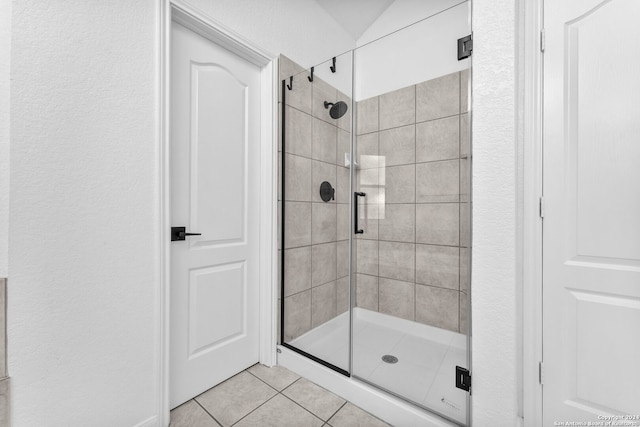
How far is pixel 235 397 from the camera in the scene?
1604 mm

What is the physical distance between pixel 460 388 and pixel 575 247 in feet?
2.55

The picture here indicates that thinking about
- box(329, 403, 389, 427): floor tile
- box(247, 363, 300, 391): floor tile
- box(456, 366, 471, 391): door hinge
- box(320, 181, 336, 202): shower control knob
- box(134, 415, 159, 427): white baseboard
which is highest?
box(320, 181, 336, 202): shower control knob

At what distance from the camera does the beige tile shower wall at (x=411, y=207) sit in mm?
1812

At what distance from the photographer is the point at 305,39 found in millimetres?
2227

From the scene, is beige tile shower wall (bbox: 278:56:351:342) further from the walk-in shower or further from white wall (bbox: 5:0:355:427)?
white wall (bbox: 5:0:355:427)

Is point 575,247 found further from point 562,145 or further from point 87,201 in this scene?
point 87,201

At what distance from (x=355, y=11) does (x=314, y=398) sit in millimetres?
3013

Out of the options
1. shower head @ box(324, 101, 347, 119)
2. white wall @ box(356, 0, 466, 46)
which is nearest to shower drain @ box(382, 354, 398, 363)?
shower head @ box(324, 101, 347, 119)

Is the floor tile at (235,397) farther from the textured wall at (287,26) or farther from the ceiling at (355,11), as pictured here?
the ceiling at (355,11)

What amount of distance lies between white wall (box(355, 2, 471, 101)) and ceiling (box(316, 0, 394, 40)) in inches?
31.8

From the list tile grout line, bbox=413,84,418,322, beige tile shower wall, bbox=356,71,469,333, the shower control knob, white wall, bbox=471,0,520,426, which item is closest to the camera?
white wall, bbox=471,0,520,426

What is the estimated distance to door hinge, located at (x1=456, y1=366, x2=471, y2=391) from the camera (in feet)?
4.04

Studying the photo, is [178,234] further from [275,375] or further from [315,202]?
[275,375]

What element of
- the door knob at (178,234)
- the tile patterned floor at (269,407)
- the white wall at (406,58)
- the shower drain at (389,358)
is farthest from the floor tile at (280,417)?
the white wall at (406,58)
